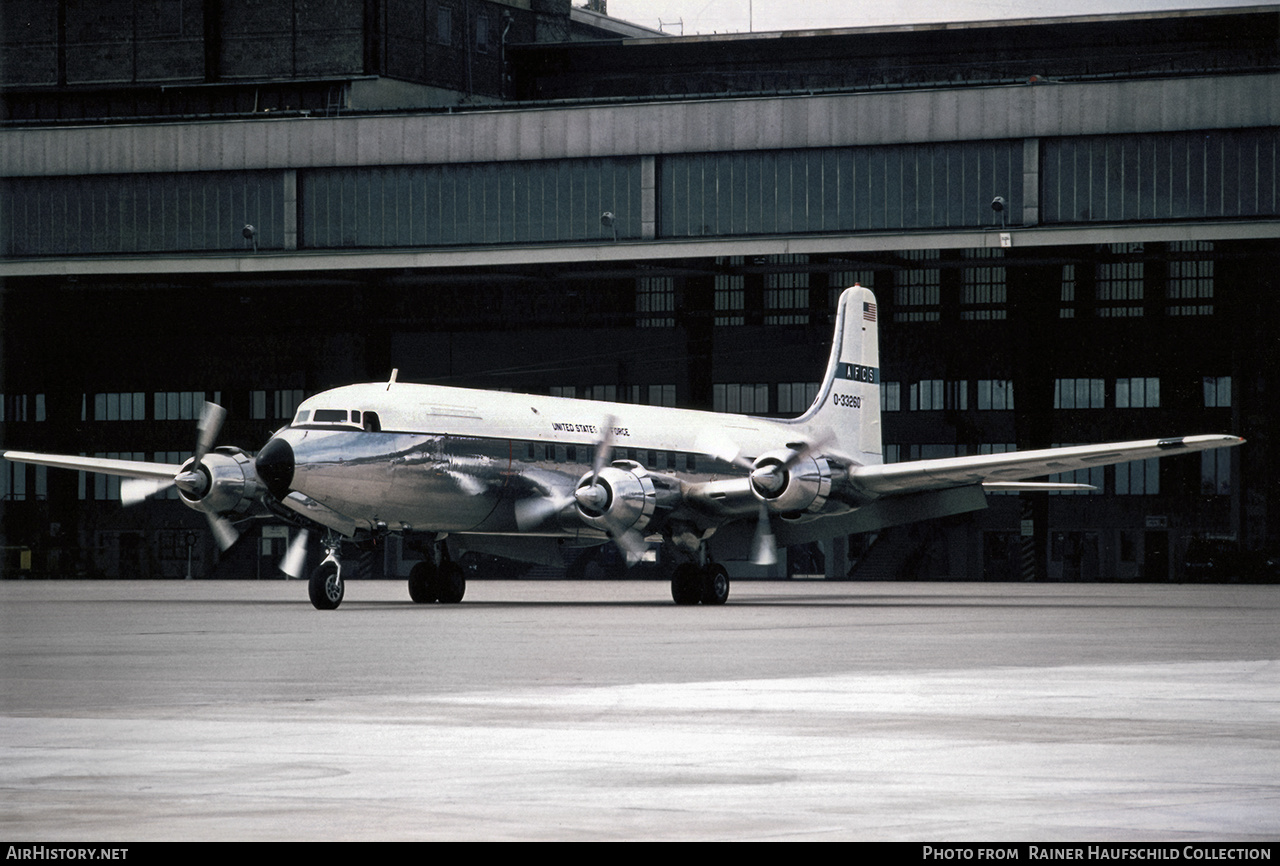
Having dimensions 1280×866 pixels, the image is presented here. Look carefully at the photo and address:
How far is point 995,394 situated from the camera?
73.3 meters

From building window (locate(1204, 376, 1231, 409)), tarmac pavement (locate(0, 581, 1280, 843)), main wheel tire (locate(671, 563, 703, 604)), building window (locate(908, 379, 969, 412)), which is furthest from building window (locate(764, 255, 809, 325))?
tarmac pavement (locate(0, 581, 1280, 843))

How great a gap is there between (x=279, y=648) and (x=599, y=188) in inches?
1592

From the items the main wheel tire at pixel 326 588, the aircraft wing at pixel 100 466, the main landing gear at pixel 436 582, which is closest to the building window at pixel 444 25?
the aircraft wing at pixel 100 466

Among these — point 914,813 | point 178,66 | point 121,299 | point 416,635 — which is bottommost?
point 416,635

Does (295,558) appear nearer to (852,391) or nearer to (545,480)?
(545,480)

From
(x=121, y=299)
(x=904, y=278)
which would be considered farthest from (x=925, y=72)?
(x=121, y=299)

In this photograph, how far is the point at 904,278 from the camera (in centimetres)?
7212

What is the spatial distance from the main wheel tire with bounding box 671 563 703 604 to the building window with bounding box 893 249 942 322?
32.9 metres

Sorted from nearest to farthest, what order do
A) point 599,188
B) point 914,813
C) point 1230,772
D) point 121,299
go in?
point 914,813 < point 1230,772 < point 599,188 < point 121,299

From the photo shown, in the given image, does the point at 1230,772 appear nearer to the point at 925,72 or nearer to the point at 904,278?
the point at 904,278

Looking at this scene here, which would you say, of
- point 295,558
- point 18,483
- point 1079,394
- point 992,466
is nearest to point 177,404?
point 18,483

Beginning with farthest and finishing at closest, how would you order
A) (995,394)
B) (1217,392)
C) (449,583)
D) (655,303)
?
(995,394) < (655,303) < (1217,392) < (449,583)

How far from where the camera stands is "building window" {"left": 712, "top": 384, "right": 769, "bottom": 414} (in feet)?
240

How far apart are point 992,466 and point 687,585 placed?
7.51 m
